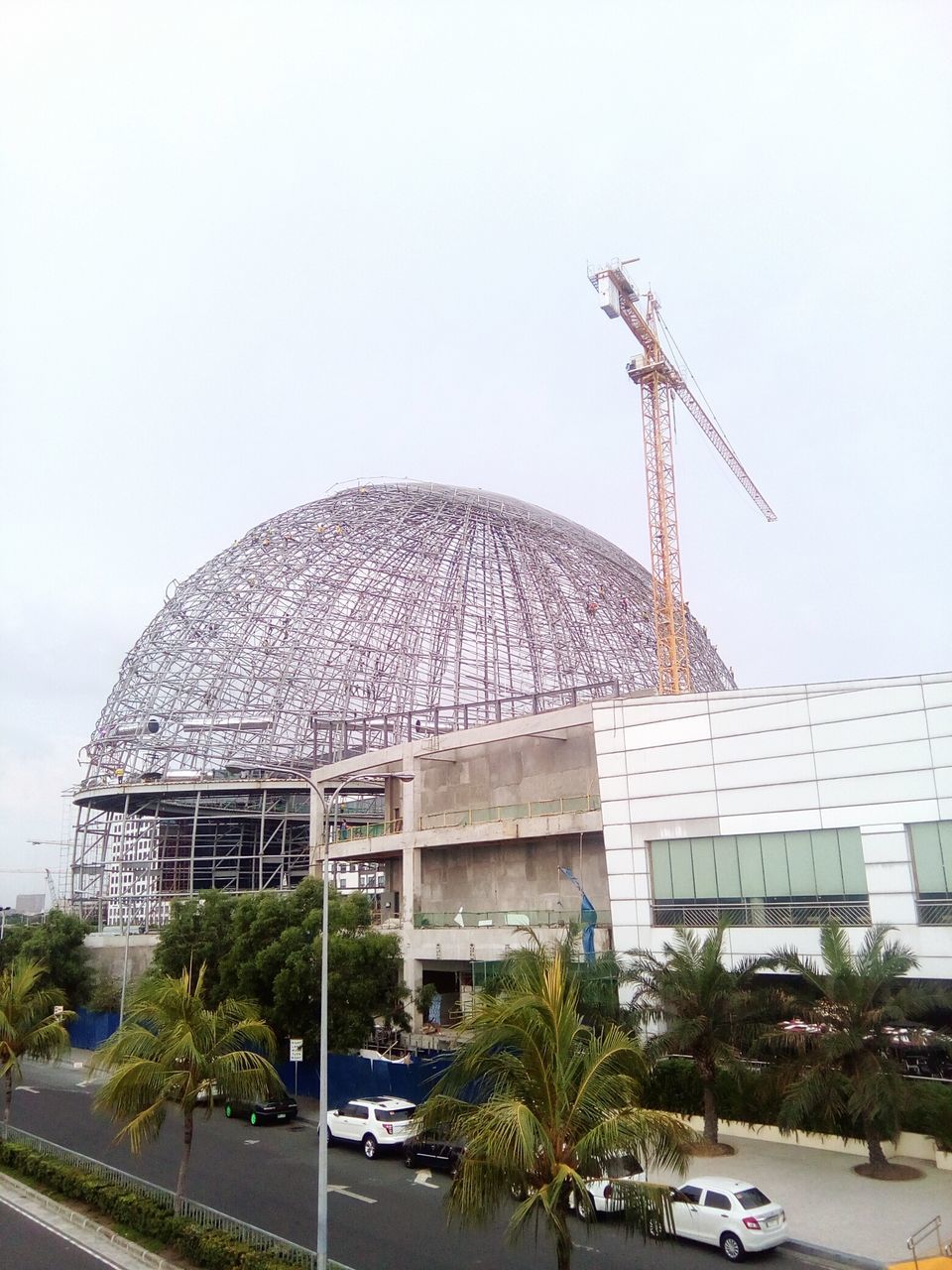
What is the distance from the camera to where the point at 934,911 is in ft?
85.7

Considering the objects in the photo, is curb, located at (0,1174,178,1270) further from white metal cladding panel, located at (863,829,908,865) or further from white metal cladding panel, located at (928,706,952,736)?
white metal cladding panel, located at (928,706,952,736)

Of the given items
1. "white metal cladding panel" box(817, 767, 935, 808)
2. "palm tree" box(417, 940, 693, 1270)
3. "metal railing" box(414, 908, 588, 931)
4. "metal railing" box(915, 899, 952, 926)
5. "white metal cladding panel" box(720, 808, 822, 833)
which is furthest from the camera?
"metal railing" box(414, 908, 588, 931)

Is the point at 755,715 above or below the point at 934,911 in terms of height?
above

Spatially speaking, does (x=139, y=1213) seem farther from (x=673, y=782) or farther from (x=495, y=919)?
(x=673, y=782)

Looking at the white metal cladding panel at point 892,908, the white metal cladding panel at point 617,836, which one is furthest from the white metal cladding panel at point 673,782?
the white metal cladding panel at point 892,908

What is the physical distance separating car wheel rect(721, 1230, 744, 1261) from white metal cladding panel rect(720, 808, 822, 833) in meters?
12.9

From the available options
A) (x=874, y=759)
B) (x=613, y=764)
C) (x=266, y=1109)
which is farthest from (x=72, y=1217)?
(x=874, y=759)

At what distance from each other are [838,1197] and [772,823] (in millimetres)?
10500

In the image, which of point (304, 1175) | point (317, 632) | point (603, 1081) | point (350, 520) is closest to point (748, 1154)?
point (304, 1175)

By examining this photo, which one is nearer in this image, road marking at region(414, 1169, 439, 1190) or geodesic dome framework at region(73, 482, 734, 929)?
road marking at region(414, 1169, 439, 1190)

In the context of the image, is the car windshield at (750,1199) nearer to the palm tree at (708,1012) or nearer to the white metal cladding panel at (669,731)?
the palm tree at (708,1012)

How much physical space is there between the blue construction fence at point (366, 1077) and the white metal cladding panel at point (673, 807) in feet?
31.2

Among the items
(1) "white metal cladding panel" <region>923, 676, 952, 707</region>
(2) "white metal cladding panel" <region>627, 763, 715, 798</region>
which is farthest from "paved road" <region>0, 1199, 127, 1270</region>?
(1) "white metal cladding panel" <region>923, 676, 952, 707</region>

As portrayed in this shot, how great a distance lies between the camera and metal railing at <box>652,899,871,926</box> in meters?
27.5
